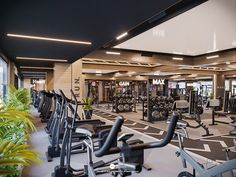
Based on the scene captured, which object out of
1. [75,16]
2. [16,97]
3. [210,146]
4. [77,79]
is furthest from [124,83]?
[75,16]

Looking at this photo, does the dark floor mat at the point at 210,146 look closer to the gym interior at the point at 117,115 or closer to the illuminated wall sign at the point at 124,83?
the gym interior at the point at 117,115

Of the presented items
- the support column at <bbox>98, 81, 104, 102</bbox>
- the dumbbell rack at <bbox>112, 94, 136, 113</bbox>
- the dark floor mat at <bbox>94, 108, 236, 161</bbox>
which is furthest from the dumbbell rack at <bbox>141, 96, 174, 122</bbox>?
the support column at <bbox>98, 81, 104, 102</bbox>

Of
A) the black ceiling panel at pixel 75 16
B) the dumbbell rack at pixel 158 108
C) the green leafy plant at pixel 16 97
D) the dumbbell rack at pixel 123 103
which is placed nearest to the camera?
the black ceiling panel at pixel 75 16

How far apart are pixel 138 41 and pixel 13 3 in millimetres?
4187

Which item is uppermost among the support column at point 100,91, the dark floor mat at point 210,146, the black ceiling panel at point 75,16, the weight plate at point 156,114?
the black ceiling panel at point 75,16

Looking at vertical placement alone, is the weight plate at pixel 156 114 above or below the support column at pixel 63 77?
below

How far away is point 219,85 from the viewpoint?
14.7 meters

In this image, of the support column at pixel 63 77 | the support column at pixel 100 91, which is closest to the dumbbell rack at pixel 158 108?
the support column at pixel 63 77

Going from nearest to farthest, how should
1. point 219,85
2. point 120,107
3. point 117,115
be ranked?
point 117,115 → point 120,107 → point 219,85

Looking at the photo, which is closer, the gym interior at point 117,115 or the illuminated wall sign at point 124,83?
the gym interior at point 117,115

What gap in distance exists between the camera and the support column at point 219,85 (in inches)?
575

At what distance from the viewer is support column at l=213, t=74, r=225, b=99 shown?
14.6 meters

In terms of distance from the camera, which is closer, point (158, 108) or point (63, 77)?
point (63, 77)

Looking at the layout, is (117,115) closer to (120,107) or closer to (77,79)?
(77,79)
